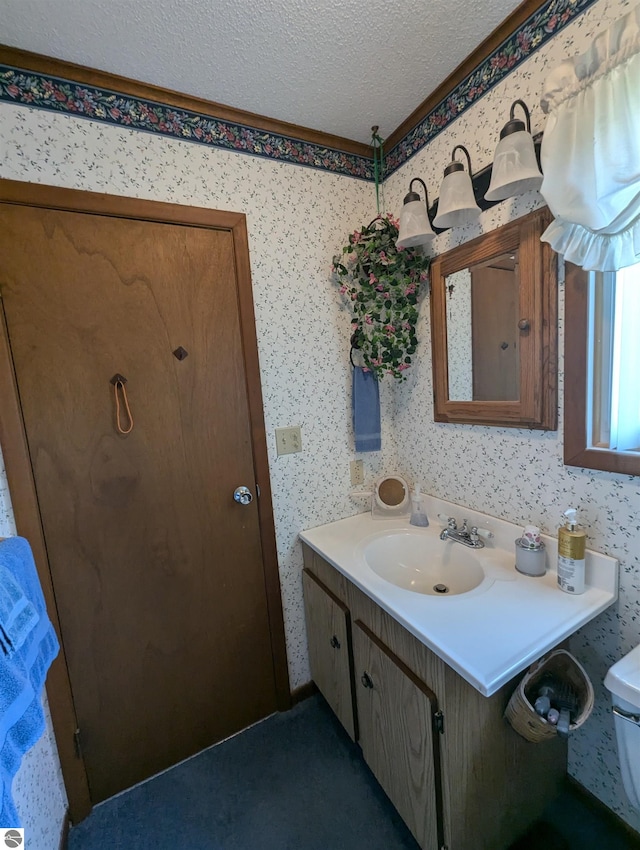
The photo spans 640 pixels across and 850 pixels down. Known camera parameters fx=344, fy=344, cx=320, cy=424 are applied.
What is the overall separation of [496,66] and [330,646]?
2.05m

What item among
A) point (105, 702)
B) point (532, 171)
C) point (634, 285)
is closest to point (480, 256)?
point (532, 171)

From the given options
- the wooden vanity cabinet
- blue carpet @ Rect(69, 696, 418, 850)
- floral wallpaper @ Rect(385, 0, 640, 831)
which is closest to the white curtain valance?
floral wallpaper @ Rect(385, 0, 640, 831)

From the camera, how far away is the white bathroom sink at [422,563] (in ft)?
4.02

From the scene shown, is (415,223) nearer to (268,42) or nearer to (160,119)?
(268,42)

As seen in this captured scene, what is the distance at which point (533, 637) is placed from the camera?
2.63 ft

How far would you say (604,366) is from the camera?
3.05 ft

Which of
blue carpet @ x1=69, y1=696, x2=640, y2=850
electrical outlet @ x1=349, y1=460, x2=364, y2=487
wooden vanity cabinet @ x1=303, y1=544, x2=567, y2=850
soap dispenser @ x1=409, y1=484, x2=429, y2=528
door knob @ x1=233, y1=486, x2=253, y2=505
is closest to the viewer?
wooden vanity cabinet @ x1=303, y1=544, x2=567, y2=850

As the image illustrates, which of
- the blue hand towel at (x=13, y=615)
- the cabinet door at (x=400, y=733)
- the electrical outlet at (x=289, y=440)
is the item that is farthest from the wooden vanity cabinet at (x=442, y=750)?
the blue hand towel at (x=13, y=615)

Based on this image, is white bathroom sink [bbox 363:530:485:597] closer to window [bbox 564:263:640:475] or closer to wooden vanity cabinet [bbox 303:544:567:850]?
wooden vanity cabinet [bbox 303:544:567:850]

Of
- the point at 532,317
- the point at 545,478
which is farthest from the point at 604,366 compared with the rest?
the point at 545,478

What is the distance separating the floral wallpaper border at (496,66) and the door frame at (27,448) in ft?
2.49

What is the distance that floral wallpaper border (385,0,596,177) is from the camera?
90 cm

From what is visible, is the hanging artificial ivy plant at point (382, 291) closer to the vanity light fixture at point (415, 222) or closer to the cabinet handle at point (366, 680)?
the vanity light fixture at point (415, 222)

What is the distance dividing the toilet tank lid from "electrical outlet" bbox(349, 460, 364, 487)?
1015mm
